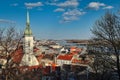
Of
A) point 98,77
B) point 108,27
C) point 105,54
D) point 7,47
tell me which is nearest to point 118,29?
point 108,27

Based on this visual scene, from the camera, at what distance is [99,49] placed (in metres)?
12.8

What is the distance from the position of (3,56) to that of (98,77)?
928cm

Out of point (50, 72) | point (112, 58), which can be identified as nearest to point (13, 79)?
point (112, 58)

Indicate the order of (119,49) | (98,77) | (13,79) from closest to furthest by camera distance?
(119,49), (13,79), (98,77)

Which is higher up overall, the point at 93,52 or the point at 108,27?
the point at 108,27

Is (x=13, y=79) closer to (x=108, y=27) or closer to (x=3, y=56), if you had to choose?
(x=3, y=56)

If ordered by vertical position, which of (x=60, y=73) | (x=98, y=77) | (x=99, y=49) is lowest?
(x=60, y=73)

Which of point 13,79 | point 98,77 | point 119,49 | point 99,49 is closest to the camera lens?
point 119,49

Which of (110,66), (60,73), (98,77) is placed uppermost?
(110,66)

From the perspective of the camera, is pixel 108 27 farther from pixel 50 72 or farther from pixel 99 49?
pixel 50 72

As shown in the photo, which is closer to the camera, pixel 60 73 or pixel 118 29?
pixel 118 29

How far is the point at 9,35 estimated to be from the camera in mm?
13875

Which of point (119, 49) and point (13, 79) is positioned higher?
point (119, 49)

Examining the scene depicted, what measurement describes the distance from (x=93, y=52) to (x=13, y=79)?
4.79 meters
